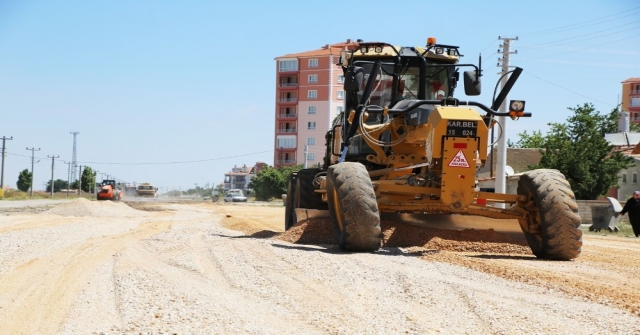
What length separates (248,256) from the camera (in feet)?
31.5

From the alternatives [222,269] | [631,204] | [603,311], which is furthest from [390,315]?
[631,204]

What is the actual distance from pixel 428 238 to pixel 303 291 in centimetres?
537

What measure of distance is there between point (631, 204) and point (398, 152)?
12.5 m

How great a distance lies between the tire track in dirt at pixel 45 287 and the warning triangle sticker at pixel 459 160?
452 centimetres

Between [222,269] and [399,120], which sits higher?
[399,120]

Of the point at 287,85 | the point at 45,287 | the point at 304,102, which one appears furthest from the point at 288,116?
the point at 45,287

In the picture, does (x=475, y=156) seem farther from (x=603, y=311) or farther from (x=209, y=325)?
(x=209, y=325)

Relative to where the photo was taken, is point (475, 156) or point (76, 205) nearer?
point (475, 156)

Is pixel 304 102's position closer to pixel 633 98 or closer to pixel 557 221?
pixel 633 98

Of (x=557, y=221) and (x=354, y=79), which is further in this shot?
(x=354, y=79)

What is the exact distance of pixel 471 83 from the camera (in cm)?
1209

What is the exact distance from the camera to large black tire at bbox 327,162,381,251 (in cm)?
1052

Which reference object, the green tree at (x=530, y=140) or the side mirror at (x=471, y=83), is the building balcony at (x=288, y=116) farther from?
the side mirror at (x=471, y=83)

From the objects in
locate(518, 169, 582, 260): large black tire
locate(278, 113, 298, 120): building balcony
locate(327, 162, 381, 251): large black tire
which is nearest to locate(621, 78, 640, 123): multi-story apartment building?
locate(278, 113, 298, 120): building balcony
